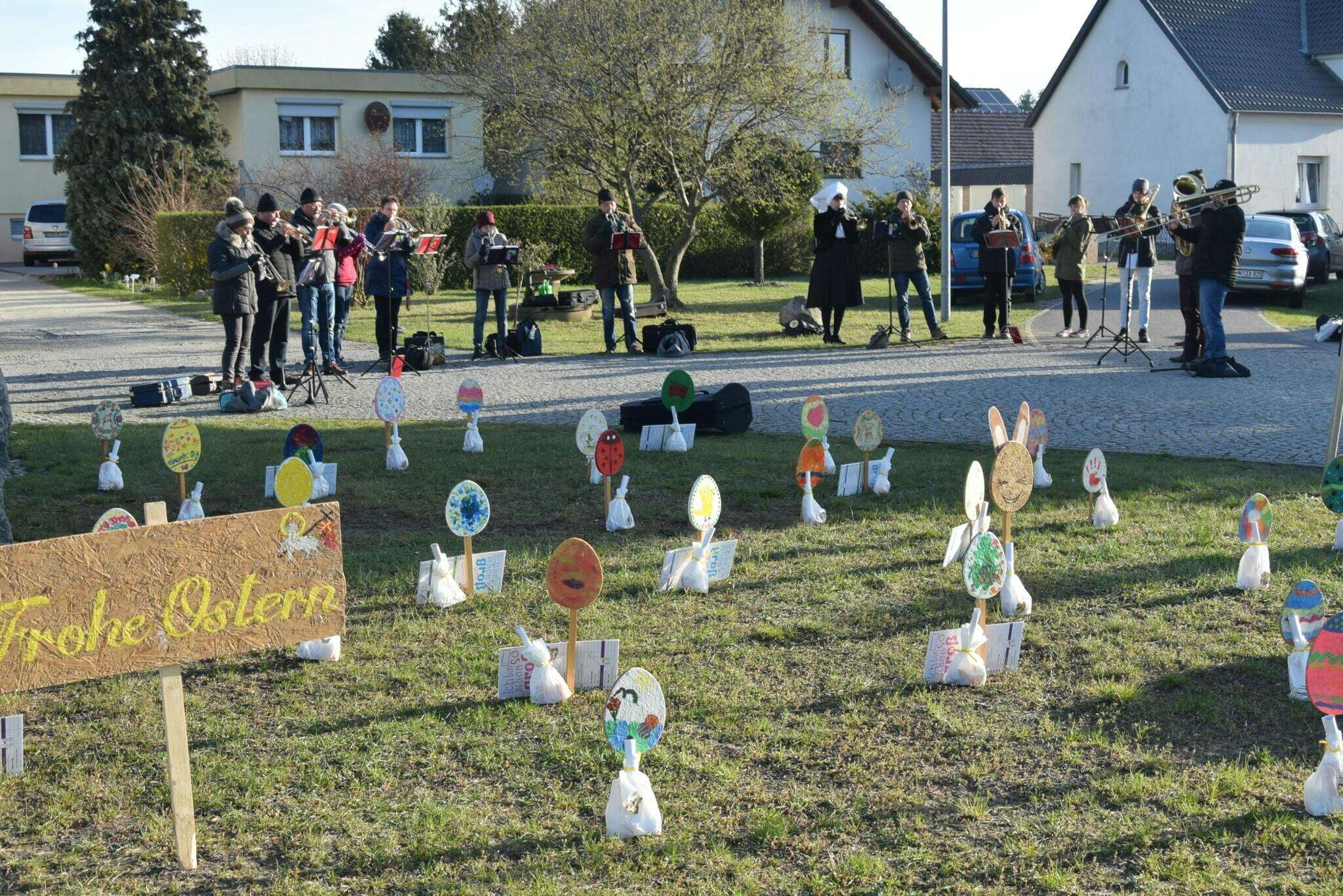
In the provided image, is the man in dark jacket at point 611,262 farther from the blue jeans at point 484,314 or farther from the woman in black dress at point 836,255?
the woman in black dress at point 836,255

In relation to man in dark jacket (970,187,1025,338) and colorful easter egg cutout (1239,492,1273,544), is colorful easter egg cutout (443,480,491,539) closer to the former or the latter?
colorful easter egg cutout (1239,492,1273,544)

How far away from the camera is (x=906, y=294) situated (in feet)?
57.8

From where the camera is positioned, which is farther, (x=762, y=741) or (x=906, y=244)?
(x=906, y=244)

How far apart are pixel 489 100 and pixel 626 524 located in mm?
17970

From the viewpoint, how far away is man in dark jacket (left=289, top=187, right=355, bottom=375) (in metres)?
13.7

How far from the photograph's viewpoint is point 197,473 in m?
8.80

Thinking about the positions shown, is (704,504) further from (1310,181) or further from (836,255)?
(1310,181)

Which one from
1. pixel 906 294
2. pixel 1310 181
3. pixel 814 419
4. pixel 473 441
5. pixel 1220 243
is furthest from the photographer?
pixel 1310 181

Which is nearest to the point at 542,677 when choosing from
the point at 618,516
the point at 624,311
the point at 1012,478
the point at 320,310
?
the point at 1012,478

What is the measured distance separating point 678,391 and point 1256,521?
421 centimetres

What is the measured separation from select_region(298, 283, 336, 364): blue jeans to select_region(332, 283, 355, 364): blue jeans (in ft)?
1.31

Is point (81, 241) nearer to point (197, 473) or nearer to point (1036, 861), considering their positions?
point (197, 473)

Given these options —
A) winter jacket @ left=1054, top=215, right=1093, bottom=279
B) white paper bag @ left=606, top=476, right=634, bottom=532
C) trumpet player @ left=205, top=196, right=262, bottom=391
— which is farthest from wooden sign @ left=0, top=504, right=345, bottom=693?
winter jacket @ left=1054, top=215, right=1093, bottom=279

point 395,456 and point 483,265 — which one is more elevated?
point 483,265
